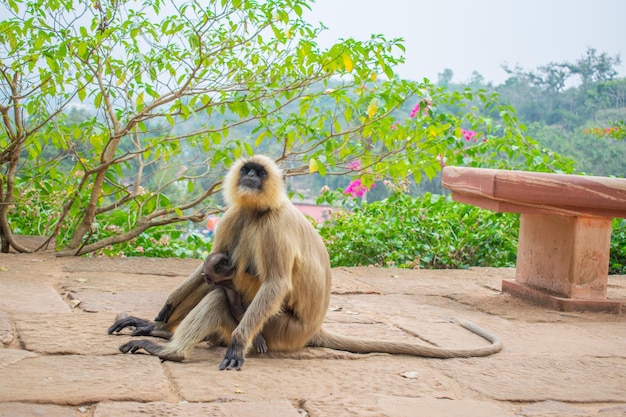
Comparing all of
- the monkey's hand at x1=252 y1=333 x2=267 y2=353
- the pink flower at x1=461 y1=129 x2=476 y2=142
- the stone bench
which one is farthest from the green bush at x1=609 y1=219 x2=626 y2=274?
the monkey's hand at x1=252 y1=333 x2=267 y2=353

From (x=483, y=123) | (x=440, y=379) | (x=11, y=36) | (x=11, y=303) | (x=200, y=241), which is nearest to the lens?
(x=440, y=379)

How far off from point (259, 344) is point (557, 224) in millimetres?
2242

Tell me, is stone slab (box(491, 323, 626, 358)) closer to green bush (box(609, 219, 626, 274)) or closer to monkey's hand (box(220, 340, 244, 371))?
monkey's hand (box(220, 340, 244, 371))

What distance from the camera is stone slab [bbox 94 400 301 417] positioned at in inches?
89.4

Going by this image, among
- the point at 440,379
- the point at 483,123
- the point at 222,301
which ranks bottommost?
the point at 440,379

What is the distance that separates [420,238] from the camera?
6.61 meters

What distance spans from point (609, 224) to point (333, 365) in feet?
7.27

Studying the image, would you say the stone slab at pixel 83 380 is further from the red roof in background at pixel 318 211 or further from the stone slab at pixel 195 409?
the red roof in background at pixel 318 211

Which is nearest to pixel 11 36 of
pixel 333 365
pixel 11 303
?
pixel 11 303

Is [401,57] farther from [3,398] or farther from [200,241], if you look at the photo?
[3,398]

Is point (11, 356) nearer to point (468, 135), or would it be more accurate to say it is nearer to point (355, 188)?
point (355, 188)

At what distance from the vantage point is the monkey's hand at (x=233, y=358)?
2.85 m

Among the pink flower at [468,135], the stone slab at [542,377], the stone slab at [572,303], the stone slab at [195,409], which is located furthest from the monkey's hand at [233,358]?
the pink flower at [468,135]

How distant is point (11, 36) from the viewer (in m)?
5.07
